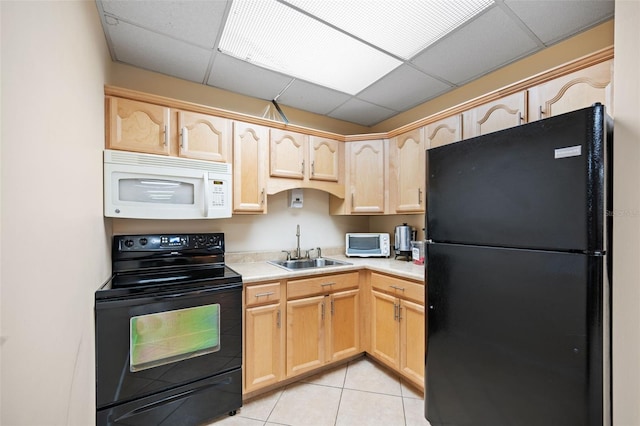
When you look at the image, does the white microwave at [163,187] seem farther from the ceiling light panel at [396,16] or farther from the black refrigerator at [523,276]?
the black refrigerator at [523,276]

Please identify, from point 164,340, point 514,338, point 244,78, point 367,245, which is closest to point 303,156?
point 244,78

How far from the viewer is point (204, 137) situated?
1.97 meters

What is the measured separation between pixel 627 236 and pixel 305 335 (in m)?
A: 1.89

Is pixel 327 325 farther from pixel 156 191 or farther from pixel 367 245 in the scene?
pixel 156 191

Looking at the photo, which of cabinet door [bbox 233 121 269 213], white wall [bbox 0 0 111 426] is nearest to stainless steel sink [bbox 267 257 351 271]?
cabinet door [bbox 233 121 269 213]

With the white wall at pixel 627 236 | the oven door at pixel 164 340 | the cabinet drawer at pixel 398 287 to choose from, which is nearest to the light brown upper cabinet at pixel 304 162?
the cabinet drawer at pixel 398 287

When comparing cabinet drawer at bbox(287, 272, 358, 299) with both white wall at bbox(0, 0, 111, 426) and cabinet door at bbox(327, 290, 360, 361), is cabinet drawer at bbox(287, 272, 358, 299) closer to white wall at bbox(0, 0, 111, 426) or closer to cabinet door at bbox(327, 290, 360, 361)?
cabinet door at bbox(327, 290, 360, 361)

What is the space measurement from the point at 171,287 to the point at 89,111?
39.4 inches

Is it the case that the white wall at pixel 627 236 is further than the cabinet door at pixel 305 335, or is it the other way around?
the cabinet door at pixel 305 335

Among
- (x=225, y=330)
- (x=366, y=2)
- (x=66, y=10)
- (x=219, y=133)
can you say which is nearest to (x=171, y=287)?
(x=225, y=330)

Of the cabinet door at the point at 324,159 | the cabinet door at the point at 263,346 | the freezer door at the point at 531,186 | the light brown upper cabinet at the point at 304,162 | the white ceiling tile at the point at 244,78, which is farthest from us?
the cabinet door at the point at 324,159

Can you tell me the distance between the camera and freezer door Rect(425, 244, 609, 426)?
92 cm

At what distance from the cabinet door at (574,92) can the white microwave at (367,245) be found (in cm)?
154

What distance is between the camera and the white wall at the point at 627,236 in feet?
3.01
